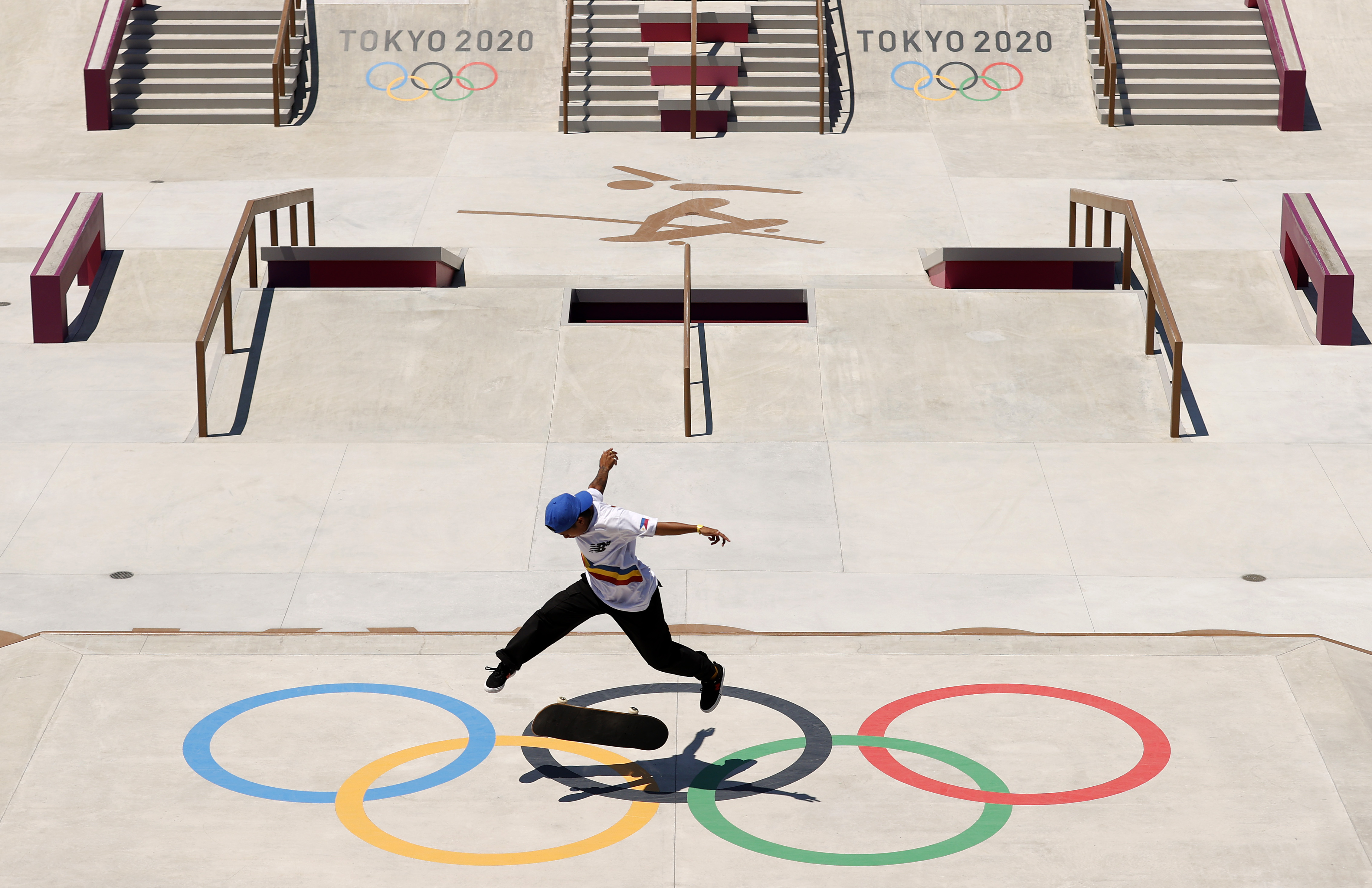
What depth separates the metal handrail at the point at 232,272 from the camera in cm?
1352

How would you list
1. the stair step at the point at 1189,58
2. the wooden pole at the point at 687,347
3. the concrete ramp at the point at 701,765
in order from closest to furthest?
1. the concrete ramp at the point at 701,765
2. the wooden pole at the point at 687,347
3. the stair step at the point at 1189,58

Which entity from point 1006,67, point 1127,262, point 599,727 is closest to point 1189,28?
point 1006,67

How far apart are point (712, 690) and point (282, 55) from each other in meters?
18.4

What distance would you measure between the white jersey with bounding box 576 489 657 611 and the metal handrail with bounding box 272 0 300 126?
17459 mm

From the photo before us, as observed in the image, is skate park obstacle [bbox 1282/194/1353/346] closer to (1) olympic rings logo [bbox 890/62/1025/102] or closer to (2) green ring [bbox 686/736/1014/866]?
(1) olympic rings logo [bbox 890/62/1025/102]

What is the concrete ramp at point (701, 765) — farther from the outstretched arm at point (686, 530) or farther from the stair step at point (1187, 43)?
the stair step at point (1187, 43)

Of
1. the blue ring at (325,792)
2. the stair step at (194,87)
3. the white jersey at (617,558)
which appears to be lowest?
the stair step at (194,87)

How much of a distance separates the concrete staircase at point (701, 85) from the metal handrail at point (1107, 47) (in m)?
4.18

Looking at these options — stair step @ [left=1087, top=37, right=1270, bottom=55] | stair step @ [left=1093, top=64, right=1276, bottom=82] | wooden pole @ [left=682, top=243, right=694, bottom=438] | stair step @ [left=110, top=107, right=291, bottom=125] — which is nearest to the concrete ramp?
wooden pole @ [left=682, top=243, right=694, bottom=438]

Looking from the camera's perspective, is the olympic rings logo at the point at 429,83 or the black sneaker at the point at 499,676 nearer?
the black sneaker at the point at 499,676

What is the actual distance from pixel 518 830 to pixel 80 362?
959cm

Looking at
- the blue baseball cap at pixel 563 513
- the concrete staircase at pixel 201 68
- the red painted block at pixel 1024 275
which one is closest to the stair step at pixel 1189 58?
the red painted block at pixel 1024 275

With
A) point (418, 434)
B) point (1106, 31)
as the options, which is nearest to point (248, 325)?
point (418, 434)

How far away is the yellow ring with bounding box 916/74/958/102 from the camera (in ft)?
79.0
